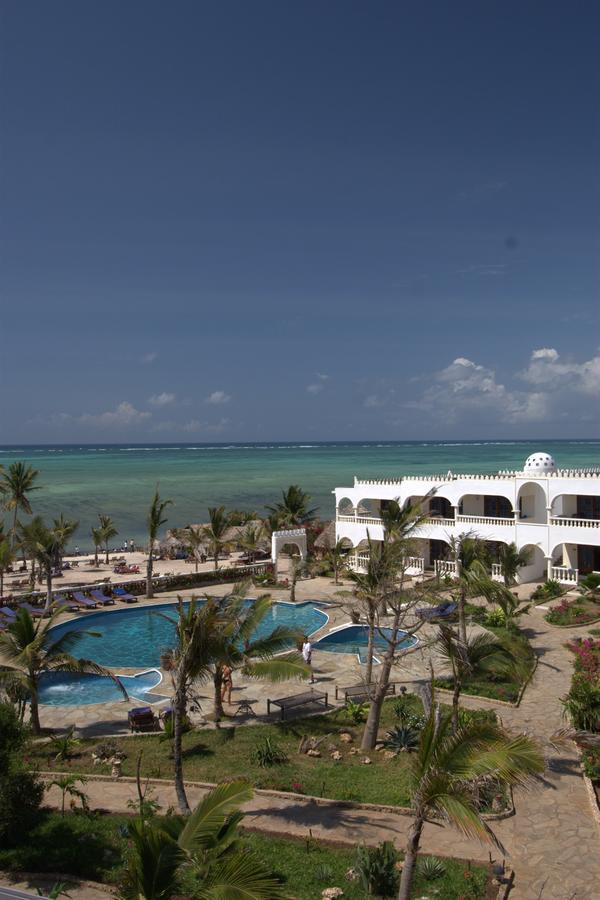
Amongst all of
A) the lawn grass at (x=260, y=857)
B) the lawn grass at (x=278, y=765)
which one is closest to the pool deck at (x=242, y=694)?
the lawn grass at (x=278, y=765)

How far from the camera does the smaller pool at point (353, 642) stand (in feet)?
74.7

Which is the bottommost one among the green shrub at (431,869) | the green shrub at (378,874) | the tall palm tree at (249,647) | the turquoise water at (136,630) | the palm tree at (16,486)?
the turquoise water at (136,630)

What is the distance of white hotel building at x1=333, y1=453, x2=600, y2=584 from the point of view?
95.6 ft

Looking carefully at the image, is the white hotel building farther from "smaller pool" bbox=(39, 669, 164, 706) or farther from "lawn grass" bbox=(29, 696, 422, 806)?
"lawn grass" bbox=(29, 696, 422, 806)

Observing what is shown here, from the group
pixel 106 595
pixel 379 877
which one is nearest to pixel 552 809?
pixel 379 877

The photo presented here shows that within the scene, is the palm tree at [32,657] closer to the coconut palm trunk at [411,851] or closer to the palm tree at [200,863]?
the palm tree at [200,863]

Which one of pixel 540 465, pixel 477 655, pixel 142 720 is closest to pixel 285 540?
pixel 540 465

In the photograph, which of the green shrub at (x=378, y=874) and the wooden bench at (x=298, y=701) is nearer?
the green shrub at (x=378, y=874)

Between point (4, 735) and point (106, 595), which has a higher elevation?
point (4, 735)

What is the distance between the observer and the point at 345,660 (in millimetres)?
21500

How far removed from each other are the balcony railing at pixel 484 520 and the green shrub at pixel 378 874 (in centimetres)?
2311

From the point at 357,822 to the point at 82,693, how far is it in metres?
11.3

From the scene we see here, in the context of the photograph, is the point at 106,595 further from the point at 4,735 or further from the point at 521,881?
the point at 521,881

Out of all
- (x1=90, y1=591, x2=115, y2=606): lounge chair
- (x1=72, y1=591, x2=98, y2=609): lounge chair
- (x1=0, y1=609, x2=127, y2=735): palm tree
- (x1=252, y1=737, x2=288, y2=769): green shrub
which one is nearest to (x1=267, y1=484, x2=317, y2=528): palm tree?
(x1=90, y1=591, x2=115, y2=606): lounge chair
